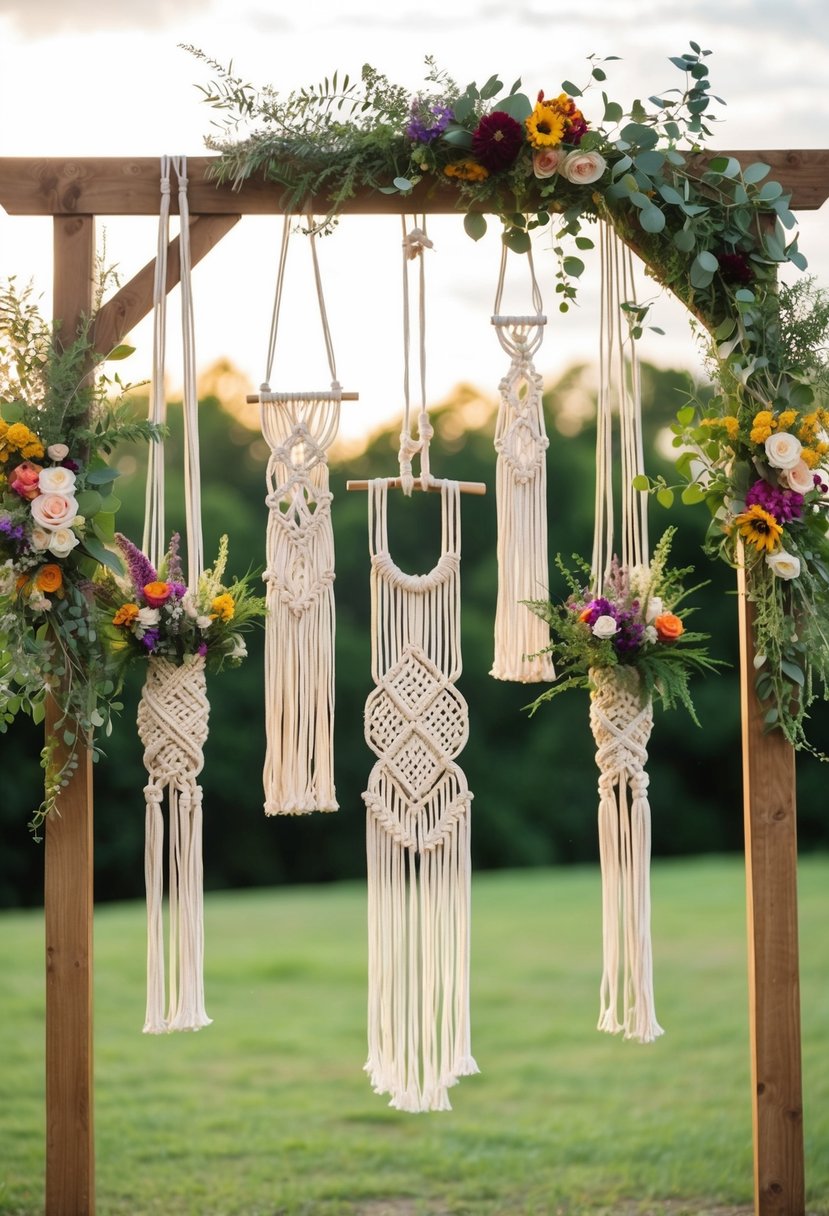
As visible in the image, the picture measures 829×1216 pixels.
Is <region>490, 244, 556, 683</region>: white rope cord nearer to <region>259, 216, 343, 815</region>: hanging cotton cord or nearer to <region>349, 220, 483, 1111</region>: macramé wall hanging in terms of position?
<region>349, 220, 483, 1111</region>: macramé wall hanging

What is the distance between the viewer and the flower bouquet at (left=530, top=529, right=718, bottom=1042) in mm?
→ 2375

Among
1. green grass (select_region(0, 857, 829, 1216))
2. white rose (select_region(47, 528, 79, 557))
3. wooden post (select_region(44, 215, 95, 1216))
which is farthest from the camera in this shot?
green grass (select_region(0, 857, 829, 1216))

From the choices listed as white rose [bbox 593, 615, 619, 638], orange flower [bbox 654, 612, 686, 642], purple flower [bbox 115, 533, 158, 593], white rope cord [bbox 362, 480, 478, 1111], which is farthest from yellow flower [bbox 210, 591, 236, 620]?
orange flower [bbox 654, 612, 686, 642]

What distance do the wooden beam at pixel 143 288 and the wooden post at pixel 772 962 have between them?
1.20m

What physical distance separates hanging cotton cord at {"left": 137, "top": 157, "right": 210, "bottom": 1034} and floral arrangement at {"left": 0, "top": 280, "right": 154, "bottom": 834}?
0.27ft

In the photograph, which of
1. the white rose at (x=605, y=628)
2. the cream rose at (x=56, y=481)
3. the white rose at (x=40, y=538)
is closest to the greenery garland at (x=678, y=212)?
the white rose at (x=605, y=628)

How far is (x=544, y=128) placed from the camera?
2.34 meters

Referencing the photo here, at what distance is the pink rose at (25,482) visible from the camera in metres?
2.31

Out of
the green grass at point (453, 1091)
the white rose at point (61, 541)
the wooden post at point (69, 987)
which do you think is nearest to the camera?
the white rose at point (61, 541)

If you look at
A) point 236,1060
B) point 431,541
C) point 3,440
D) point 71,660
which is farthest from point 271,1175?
point 431,541

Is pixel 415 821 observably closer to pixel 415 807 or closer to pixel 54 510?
pixel 415 807

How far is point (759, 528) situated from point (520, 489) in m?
0.45

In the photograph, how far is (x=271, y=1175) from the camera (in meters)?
3.81

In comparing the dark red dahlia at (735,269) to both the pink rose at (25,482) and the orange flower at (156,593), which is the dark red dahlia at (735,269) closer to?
the orange flower at (156,593)
